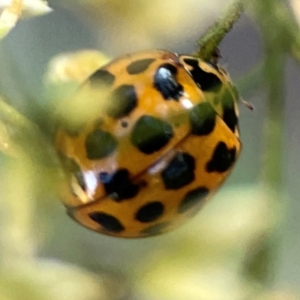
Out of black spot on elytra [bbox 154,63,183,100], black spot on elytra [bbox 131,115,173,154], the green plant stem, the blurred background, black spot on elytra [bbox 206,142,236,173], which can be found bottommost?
the blurred background

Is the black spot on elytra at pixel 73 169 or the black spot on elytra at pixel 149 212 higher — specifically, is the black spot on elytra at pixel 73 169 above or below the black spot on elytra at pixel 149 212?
above

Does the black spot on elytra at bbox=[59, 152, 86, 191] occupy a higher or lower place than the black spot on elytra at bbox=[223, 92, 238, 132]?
lower

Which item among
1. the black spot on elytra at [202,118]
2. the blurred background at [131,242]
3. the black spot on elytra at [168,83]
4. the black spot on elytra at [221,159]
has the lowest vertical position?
the blurred background at [131,242]

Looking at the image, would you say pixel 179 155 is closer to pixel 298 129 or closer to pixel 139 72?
pixel 139 72
